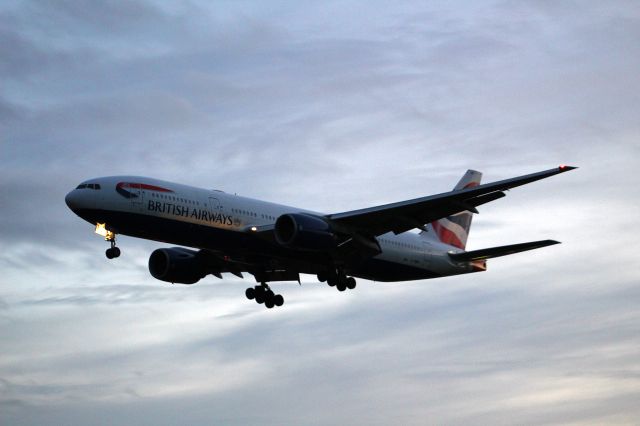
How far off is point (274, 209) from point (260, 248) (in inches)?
96.3

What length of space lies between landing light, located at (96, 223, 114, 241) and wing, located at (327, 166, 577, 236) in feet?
33.2

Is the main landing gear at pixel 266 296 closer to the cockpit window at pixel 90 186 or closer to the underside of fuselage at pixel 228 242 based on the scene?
the underside of fuselage at pixel 228 242

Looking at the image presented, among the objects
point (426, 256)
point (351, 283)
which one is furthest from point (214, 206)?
point (426, 256)

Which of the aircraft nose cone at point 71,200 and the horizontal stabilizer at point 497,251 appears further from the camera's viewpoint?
the horizontal stabilizer at point 497,251

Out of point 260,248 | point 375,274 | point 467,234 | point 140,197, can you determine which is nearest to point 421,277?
point 375,274

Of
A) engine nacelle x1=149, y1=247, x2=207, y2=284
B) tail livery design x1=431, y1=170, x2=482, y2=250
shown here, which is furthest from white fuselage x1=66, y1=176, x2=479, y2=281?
tail livery design x1=431, y1=170, x2=482, y2=250

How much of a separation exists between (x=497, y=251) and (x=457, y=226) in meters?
8.13

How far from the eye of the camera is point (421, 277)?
180 feet

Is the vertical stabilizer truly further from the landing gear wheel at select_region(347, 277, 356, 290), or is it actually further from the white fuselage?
the white fuselage

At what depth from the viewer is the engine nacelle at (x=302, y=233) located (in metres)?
46.9

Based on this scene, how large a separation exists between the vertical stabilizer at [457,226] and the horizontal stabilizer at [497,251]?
2704 mm

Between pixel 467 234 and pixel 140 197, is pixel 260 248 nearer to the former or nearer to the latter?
pixel 140 197

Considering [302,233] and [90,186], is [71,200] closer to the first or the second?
[90,186]

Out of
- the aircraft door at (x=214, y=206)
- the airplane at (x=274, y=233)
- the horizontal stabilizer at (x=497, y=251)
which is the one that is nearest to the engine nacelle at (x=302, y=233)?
the airplane at (x=274, y=233)
